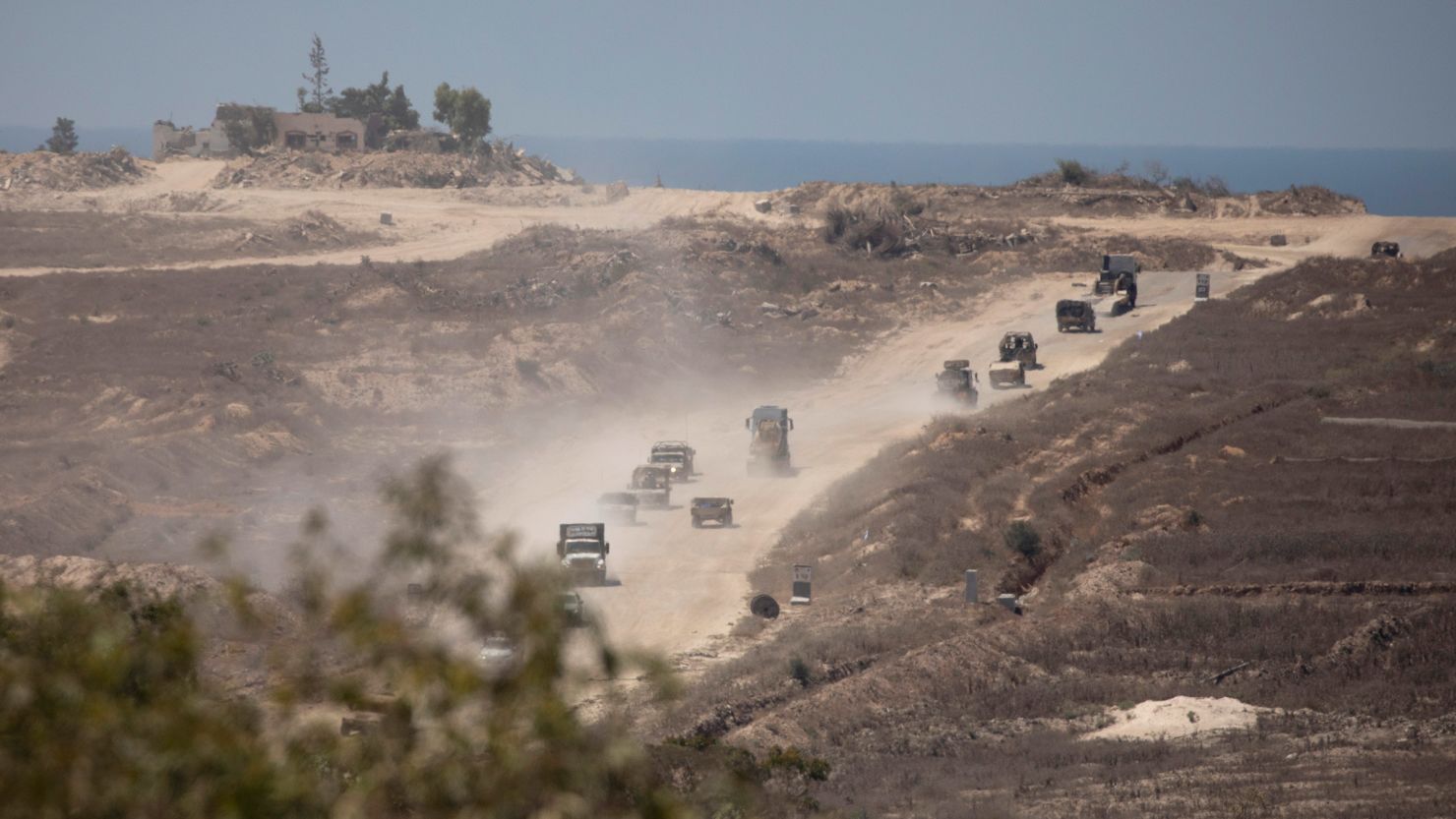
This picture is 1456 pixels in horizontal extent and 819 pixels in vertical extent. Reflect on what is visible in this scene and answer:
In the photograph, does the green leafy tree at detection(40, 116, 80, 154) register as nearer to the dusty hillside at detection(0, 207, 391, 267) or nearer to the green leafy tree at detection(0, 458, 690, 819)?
the dusty hillside at detection(0, 207, 391, 267)

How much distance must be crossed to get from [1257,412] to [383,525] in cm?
2690

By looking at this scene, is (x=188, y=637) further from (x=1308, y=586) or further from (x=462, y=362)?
(x=462, y=362)

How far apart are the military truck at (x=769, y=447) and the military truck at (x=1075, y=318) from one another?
77.6ft

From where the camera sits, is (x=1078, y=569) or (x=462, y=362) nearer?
(x=1078, y=569)

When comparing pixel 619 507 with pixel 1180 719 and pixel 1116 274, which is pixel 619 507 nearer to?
pixel 1180 719

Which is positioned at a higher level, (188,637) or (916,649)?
(188,637)

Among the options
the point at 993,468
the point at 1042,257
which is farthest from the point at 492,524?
the point at 1042,257

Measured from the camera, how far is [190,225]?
288ft

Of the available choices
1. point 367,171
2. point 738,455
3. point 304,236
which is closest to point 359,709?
point 738,455

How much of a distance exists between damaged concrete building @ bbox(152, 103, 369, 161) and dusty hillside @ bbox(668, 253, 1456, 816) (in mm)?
84808

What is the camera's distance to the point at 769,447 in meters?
45.3

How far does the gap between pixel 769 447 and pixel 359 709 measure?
3840 cm

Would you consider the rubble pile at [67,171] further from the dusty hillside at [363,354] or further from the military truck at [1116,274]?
the military truck at [1116,274]

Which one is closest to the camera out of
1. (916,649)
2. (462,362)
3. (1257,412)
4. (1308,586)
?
(916,649)
